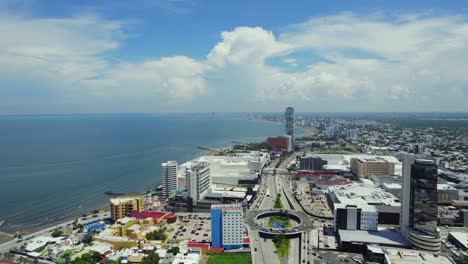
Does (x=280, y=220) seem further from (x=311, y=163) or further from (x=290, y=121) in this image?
(x=290, y=121)

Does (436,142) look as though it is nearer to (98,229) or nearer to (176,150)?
(176,150)

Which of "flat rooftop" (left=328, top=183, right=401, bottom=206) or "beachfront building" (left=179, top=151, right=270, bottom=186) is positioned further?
"beachfront building" (left=179, top=151, right=270, bottom=186)

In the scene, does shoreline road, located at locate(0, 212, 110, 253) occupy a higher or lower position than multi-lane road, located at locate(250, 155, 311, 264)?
lower

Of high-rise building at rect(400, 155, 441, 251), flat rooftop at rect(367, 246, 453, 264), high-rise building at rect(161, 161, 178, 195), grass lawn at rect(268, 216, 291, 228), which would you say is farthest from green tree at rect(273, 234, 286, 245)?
high-rise building at rect(161, 161, 178, 195)

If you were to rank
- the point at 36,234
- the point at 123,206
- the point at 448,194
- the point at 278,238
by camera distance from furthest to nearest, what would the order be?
the point at 448,194, the point at 123,206, the point at 36,234, the point at 278,238

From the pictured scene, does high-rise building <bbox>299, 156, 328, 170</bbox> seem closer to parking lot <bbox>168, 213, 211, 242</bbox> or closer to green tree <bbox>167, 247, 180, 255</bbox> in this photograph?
parking lot <bbox>168, 213, 211, 242</bbox>

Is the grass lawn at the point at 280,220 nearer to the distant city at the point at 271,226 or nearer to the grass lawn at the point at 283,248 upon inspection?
the distant city at the point at 271,226

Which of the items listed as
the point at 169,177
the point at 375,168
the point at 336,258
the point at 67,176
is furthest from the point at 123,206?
the point at 375,168

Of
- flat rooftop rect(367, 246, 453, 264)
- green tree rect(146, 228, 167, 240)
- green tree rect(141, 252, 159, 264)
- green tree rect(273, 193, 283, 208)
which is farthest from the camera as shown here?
green tree rect(273, 193, 283, 208)
